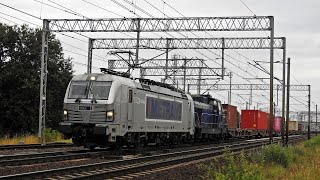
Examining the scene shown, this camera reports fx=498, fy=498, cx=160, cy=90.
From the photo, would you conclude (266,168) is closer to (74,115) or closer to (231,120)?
(74,115)

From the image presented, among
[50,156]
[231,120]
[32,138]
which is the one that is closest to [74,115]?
[50,156]

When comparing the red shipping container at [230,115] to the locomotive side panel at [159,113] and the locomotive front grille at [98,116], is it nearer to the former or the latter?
the locomotive side panel at [159,113]

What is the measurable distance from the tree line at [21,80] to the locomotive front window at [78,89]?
20306 millimetres

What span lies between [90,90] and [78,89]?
0.58 metres

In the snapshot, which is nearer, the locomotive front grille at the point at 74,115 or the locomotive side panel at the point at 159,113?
the locomotive front grille at the point at 74,115

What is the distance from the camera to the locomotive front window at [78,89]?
21516mm

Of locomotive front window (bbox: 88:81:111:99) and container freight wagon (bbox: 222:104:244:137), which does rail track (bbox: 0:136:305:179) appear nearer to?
locomotive front window (bbox: 88:81:111:99)

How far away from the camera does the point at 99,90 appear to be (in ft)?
70.2

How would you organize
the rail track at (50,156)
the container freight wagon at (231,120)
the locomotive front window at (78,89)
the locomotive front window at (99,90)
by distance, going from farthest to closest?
1. the container freight wagon at (231,120)
2. the locomotive front window at (78,89)
3. the locomotive front window at (99,90)
4. the rail track at (50,156)

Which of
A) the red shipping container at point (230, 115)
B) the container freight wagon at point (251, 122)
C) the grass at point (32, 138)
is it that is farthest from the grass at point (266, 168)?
the container freight wagon at point (251, 122)

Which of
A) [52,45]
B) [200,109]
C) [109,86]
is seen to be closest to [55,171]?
[109,86]

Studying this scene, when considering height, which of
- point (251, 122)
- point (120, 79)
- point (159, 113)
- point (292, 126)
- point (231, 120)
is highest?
point (120, 79)

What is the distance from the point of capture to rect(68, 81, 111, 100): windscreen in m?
21.3

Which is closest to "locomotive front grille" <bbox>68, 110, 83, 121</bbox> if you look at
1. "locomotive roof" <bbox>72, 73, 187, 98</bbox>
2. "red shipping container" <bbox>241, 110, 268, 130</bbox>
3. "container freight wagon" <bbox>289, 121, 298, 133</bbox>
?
"locomotive roof" <bbox>72, 73, 187, 98</bbox>
